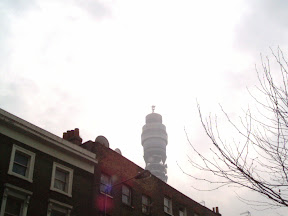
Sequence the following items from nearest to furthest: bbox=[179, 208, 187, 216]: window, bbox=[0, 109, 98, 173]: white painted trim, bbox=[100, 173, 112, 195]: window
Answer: bbox=[0, 109, 98, 173]: white painted trim, bbox=[100, 173, 112, 195]: window, bbox=[179, 208, 187, 216]: window

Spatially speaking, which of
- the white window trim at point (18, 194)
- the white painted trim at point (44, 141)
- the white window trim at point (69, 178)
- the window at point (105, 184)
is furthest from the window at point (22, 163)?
the window at point (105, 184)

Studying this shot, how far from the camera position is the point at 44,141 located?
77.6 feet

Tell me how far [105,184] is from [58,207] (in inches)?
209

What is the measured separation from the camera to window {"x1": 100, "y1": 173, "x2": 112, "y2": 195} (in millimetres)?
26766

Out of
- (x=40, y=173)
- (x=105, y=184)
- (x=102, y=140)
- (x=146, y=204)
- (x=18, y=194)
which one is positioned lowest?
(x=18, y=194)

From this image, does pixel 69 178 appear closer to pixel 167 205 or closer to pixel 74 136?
pixel 74 136

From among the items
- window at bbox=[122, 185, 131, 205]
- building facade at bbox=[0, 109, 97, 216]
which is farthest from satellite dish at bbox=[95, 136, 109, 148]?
building facade at bbox=[0, 109, 97, 216]

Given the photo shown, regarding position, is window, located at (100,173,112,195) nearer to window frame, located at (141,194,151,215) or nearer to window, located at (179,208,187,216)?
window frame, located at (141,194,151,215)

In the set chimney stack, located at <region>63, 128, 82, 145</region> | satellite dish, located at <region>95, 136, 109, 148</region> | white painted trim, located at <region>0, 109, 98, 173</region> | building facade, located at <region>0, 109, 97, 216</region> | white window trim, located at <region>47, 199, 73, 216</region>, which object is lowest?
white window trim, located at <region>47, 199, 73, 216</region>

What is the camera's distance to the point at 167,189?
113 feet

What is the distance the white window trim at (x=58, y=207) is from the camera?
866 inches

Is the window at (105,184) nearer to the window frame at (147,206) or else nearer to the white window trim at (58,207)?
the white window trim at (58,207)

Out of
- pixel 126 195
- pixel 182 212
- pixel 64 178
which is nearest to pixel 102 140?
pixel 126 195

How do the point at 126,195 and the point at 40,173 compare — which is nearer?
the point at 40,173
